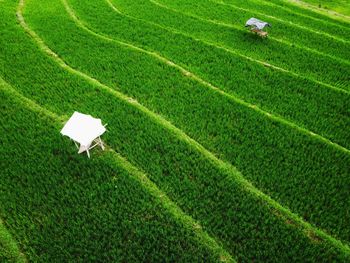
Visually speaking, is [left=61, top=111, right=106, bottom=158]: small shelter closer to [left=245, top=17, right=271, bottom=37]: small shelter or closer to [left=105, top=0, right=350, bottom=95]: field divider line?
[left=105, top=0, right=350, bottom=95]: field divider line

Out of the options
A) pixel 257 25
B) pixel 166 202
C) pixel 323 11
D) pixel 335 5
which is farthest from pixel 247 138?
pixel 335 5

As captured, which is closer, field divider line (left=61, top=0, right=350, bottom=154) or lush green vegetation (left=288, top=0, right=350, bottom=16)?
field divider line (left=61, top=0, right=350, bottom=154)

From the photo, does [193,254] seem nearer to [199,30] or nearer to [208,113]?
[208,113]

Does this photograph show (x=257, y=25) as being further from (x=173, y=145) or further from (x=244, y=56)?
(x=173, y=145)

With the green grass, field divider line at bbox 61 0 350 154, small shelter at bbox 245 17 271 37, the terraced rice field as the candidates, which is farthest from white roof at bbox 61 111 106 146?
small shelter at bbox 245 17 271 37

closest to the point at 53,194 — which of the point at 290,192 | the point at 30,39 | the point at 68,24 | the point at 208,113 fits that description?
the point at 208,113

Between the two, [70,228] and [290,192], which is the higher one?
[290,192]
